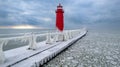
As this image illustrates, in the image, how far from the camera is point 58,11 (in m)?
8.36

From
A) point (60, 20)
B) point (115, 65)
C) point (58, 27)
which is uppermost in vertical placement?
point (60, 20)

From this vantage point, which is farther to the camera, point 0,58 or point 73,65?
point 73,65

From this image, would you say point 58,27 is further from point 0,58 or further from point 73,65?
point 0,58

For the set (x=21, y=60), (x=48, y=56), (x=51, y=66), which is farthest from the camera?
(x=48, y=56)

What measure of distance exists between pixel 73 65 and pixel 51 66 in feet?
2.58

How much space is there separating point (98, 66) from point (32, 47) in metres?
2.88

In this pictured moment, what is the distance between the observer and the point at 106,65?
406 cm

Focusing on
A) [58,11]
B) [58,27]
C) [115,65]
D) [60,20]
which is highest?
[58,11]

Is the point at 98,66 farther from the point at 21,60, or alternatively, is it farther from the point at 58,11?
the point at 58,11

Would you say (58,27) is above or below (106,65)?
above

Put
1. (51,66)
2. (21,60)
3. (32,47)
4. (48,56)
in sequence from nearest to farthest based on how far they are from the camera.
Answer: (21,60)
(51,66)
(48,56)
(32,47)

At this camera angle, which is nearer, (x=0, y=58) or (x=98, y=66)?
(x=0, y=58)

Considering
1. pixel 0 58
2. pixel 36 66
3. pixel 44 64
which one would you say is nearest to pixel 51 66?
pixel 44 64

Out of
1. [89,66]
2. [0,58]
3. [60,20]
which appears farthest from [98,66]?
[60,20]
